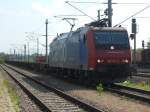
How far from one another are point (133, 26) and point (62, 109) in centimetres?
2488

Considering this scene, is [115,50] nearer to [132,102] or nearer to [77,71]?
[77,71]

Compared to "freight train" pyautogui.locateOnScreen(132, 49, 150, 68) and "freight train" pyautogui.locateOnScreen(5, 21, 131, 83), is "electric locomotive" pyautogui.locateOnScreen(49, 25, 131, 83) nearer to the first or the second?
"freight train" pyautogui.locateOnScreen(5, 21, 131, 83)

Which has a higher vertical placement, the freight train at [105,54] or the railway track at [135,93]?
the freight train at [105,54]

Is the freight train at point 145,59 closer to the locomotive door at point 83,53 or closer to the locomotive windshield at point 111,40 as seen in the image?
the locomotive door at point 83,53

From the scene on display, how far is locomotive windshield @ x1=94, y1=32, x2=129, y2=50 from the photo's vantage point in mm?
23047

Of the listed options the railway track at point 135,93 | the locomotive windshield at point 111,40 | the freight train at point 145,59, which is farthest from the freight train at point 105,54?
the freight train at point 145,59

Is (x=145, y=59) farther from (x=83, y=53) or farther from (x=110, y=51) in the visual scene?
(x=110, y=51)

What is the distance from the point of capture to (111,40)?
23.2 metres

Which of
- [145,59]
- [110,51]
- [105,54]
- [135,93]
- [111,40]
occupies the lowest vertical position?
[135,93]

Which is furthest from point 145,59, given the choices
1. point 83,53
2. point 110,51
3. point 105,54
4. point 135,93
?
point 135,93

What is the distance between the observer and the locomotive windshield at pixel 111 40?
23.0 meters

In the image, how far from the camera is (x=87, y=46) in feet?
75.8

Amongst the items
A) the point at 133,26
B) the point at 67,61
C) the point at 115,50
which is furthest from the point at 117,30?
the point at 133,26

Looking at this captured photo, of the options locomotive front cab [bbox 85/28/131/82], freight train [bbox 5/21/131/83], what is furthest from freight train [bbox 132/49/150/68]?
locomotive front cab [bbox 85/28/131/82]
